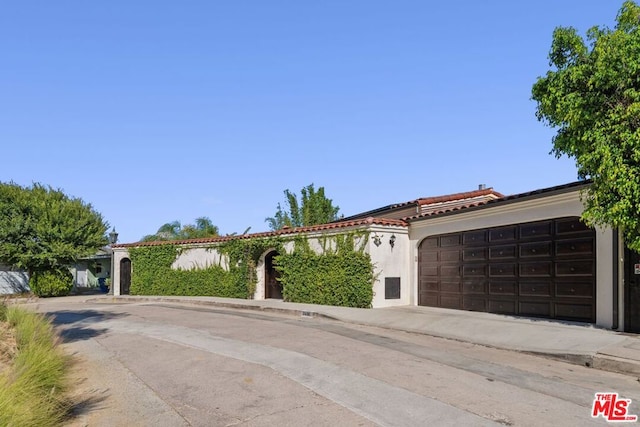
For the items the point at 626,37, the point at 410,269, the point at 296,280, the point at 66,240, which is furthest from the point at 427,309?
the point at 66,240

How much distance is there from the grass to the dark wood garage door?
11601 mm

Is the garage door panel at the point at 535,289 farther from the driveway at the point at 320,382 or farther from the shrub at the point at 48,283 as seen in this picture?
the shrub at the point at 48,283

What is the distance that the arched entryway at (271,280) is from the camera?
2231 centimetres

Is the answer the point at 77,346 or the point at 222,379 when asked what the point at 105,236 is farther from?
the point at 222,379

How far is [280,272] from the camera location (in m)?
21.0

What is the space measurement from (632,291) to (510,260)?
12.1 ft

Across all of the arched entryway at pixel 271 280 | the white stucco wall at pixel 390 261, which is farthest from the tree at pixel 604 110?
the arched entryway at pixel 271 280

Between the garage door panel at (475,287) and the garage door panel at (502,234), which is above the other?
the garage door panel at (502,234)

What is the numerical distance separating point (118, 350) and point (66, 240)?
20.7 m

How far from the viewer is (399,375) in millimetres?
7184

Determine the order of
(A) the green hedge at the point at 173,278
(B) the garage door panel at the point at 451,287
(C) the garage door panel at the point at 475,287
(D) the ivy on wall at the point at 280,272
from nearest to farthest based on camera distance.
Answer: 1. (C) the garage door panel at the point at 475,287
2. (B) the garage door panel at the point at 451,287
3. (D) the ivy on wall at the point at 280,272
4. (A) the green hedge at the point at 173,278

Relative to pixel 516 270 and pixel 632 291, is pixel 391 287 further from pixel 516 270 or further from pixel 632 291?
pixel 632 291

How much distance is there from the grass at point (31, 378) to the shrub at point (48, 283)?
66.8 feet

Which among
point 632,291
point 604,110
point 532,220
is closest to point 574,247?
point 532,220
